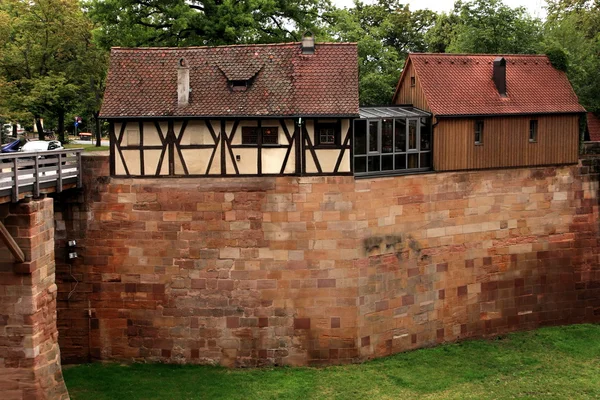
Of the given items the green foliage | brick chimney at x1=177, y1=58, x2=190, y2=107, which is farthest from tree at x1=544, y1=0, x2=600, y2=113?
brick chimney at x1=177, y1=58, x2=190, y2=107

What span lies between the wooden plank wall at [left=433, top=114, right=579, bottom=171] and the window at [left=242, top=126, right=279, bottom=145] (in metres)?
5.91

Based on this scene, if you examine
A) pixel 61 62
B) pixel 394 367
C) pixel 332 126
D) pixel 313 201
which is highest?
pixel 61 62

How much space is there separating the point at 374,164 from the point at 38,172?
10479mm

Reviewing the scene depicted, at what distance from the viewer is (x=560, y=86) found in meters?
Answer: 30.5

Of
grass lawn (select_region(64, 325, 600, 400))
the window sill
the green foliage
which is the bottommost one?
grass lawn (select_region(64, 325, 600, 400))

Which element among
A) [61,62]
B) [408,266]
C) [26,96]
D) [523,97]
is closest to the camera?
[408,266]

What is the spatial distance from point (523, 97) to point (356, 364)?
11.6 meters

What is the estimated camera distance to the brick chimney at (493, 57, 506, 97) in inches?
1157

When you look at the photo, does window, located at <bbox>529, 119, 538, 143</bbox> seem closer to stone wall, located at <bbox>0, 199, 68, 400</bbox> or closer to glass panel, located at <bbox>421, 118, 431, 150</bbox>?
glass panel, located at <bbox>421, 118, 431, 150</bbox>

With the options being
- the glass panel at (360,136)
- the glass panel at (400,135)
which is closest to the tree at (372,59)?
the glass panel at (400,135)

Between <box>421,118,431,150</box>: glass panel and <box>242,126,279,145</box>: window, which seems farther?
<box>421,118,431,150</box>: glass panel

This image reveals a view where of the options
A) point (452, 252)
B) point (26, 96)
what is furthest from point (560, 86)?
point (26, 96)

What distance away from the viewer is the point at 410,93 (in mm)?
29703

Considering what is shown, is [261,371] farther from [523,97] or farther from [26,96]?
[26,96]
